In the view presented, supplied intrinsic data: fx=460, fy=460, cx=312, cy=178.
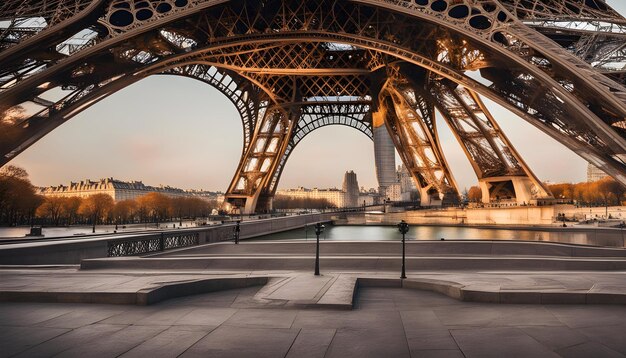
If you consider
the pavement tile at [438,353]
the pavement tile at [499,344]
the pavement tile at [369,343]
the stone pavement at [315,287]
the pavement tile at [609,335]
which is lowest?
the pavement tile at [369,343]

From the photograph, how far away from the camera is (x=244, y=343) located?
6.06 m

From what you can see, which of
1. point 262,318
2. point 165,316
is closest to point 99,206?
point 165,316

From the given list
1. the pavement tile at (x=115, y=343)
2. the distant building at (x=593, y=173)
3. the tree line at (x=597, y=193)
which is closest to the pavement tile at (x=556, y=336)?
the pavement tile at (x=115, y=343)

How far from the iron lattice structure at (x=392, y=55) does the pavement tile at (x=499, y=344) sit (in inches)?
672

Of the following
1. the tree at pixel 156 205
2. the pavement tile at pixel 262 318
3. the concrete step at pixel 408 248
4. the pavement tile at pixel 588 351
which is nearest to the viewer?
the pavement tile at pixel 588 351

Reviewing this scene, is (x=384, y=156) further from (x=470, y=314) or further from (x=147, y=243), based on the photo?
(x=470, y=314)

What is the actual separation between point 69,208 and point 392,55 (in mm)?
72349

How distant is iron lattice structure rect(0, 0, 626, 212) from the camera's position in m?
23.0

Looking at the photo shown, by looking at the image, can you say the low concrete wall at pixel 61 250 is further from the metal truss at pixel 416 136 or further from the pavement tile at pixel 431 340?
the metal truss at pixel 416 136

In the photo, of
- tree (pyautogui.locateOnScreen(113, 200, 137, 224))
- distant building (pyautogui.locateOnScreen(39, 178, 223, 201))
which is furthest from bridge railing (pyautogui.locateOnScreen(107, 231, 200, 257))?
distant building (pyautogui.locateOnScreen(39, 178, 223, 201))

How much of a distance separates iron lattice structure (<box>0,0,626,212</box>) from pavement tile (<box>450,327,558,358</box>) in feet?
56.0

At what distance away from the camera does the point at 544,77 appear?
2234 centimetres

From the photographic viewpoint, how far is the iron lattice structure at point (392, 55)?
23.0 metres

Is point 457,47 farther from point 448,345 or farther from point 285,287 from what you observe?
point 448,345
